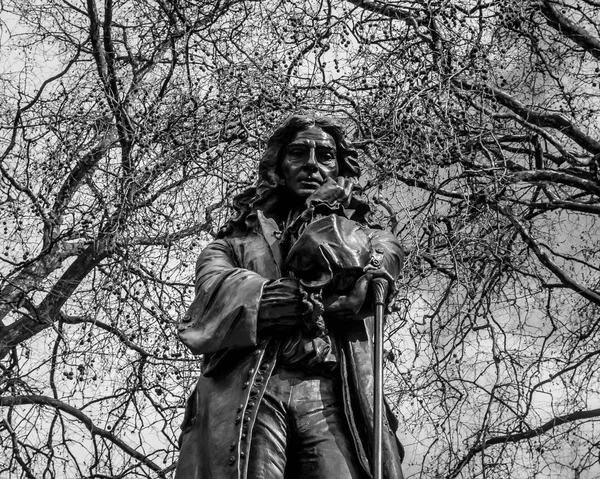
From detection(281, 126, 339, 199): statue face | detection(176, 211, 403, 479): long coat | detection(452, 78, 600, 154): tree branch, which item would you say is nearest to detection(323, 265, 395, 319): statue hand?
detection(176, 211, 403, 479): long coat

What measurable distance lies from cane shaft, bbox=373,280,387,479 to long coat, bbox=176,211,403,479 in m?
0.10

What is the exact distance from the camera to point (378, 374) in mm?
4211

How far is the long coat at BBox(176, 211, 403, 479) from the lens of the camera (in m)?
4.21

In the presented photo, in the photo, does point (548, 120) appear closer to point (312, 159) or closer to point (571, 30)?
point (571, 30)

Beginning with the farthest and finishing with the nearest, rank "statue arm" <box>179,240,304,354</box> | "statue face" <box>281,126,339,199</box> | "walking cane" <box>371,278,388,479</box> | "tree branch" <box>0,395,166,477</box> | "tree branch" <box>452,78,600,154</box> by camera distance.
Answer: "tree branch" <box>452,78,600,154</box> < "tree branch" <box>0,395,166,477</box> < "statue face" <box>281,126,339,199</box> < "statue arm" <box>179,240,304,354</box> < "walking cane" <box>371,278,388,479</box>

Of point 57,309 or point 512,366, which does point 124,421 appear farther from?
point 512,366

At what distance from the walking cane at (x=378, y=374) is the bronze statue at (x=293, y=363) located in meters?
0.05

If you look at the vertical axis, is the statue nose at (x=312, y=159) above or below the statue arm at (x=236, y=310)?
above

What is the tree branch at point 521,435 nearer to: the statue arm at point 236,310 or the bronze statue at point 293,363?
the bronze statue at point 293,363

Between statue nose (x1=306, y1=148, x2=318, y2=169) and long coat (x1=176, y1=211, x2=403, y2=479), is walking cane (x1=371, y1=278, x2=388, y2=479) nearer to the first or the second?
long coat (x1=176, y1=211, x2=403, y2=479)

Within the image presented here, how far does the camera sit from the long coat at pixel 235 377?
421 cm

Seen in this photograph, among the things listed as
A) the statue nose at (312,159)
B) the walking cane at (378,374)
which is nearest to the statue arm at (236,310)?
the walking cane at (378,374)

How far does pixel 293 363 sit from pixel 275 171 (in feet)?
3.15

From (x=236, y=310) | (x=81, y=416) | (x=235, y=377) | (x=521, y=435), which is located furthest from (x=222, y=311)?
(x=81, y=416)
